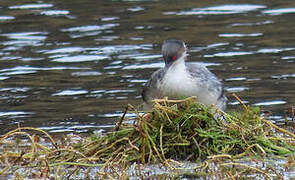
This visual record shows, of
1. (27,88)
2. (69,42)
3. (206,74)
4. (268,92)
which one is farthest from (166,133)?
(69,42)

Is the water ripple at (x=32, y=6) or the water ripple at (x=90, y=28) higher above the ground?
the water ripple at (x=32, y=6)

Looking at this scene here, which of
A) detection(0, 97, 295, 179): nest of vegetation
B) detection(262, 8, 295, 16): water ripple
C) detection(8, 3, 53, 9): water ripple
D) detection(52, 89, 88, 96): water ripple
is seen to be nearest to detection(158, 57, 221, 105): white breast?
detection(0, 97, 295, 179): nest of vegetation

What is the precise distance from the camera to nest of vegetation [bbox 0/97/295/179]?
25.3 feet

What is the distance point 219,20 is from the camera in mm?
16750

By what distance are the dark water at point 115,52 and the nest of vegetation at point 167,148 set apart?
7.47 ft

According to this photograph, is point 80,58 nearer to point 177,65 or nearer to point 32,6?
point 32,6

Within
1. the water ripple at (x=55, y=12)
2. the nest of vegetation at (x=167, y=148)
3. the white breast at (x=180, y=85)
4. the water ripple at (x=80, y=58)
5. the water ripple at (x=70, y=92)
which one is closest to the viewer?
the nest of vegetation at (x=167, y=148)

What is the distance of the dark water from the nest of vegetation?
228 cm

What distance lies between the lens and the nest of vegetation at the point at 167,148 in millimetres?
7711

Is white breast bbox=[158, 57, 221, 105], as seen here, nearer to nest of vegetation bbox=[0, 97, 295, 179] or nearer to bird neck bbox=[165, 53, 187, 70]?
bird neck bbox=[165, 53, 187, 70]

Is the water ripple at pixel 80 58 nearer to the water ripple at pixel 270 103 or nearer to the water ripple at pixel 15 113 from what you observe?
the water ripple at pixel 15 113

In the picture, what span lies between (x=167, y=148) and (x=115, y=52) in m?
6.84

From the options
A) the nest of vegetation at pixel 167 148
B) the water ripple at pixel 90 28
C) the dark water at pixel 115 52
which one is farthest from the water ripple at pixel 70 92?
the water ripple at pixel 90 28

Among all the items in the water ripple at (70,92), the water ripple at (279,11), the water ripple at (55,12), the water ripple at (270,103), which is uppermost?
the water ripple at (55,12)
